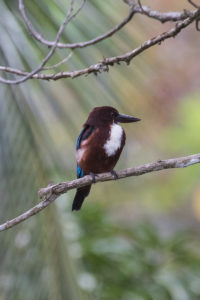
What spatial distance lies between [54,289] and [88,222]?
1575mm

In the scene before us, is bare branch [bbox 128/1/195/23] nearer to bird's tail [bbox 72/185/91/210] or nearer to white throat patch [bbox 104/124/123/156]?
white throat patch [bbox 104/124/123/156]

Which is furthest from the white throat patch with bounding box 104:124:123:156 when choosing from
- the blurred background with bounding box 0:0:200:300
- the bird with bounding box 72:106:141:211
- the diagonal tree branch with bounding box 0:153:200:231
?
the diagonal tree branch with bounding box 0:153:200:231

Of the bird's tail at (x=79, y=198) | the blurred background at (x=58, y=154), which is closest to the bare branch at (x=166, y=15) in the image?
the blurred background at (x=58, y=154)

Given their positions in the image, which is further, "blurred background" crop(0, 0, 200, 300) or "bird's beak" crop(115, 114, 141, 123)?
"bird's beak" crop(115, 114, 141, 123)

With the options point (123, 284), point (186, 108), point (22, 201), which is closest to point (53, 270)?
point (22, 201)

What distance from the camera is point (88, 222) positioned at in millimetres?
4453

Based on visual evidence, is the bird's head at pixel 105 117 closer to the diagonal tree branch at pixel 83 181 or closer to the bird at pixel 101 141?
the bird at pixel 101 141

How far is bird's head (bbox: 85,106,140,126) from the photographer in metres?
3.14

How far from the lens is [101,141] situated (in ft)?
10.2

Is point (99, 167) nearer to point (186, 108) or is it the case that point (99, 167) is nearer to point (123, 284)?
point (123, 284)

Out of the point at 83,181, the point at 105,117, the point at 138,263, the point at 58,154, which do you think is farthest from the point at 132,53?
the point at 138,263

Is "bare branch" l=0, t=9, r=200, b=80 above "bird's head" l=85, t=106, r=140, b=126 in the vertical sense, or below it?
above

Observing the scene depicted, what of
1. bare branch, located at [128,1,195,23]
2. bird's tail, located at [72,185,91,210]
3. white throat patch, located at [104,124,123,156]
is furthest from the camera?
bird's tail, located at [72,185,91,210]

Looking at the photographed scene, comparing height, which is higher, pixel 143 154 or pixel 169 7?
pixel 169 7
